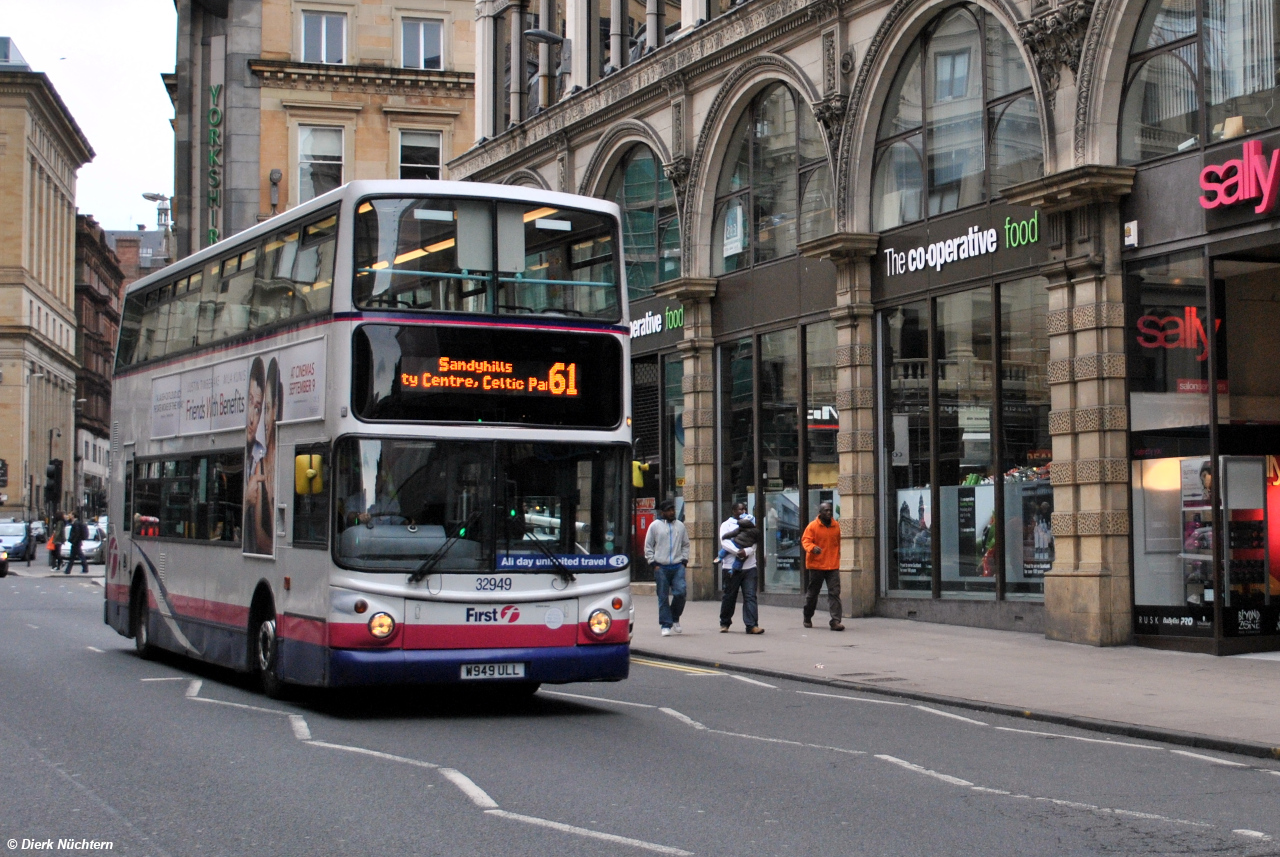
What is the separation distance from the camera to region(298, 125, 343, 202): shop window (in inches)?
1946

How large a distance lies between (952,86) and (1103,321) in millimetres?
4979

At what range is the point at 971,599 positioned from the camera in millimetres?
21359

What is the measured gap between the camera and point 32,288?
10956cm

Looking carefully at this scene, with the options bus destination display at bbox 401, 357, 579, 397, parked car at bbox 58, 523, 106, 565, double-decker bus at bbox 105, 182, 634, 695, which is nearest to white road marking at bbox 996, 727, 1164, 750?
double-decker bus at bbox 105, 182, 634, 695

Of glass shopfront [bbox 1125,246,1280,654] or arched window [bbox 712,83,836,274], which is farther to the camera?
arched window [bbox 712,83,836,274]

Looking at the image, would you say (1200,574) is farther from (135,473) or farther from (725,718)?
(135,473)

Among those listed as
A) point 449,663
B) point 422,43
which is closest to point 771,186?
point 449,663

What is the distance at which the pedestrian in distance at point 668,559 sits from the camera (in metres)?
21.1

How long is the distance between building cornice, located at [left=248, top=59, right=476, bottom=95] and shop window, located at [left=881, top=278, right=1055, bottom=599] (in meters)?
29.7

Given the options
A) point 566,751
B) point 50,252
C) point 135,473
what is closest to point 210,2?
point 135,473

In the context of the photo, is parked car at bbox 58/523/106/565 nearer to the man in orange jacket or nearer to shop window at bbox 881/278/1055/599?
shop window at bbox 881/278/1055/599

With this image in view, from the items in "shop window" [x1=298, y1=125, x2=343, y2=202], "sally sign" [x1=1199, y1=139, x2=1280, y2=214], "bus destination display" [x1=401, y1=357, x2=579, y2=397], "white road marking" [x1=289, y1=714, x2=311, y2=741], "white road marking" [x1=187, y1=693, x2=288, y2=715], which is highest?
"shop window" [x1=298, y1=125, x2=343, y2=202]

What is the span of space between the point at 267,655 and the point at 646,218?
1770 centimetres

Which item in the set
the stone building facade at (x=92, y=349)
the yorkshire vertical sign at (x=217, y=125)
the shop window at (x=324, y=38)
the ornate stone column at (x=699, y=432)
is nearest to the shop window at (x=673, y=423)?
the ornate stone column at (x=699, y=432)
